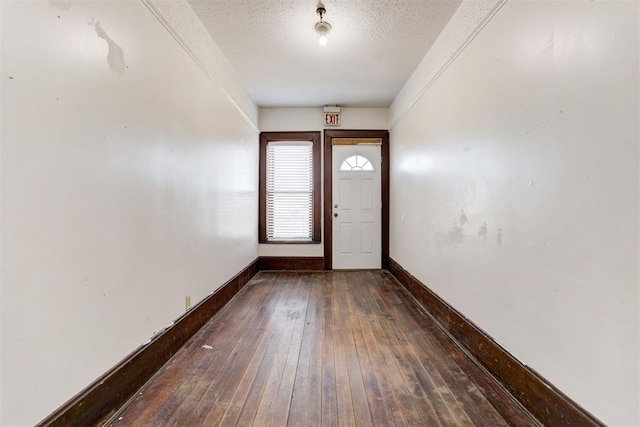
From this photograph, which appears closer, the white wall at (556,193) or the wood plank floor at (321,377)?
the white wall at (556,193)

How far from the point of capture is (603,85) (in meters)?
1.17

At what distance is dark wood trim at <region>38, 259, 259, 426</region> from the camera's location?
1296 millimetres

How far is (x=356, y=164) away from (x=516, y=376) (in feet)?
12.4

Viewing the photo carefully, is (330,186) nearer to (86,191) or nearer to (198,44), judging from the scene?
(198,44)

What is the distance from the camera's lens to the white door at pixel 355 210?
498cm

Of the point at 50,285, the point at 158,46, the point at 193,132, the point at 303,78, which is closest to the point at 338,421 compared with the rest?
the point at 50,285

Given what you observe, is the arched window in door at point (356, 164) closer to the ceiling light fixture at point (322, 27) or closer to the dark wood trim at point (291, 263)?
the dark wood trim at point (291, 263)

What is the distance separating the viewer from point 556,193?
54.8 inches

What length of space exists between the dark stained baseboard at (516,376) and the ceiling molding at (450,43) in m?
2.06

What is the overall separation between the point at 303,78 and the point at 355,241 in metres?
2.56

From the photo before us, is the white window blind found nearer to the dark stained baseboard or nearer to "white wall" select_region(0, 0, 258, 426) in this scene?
"white wall" select_region(0, 0, 258, 426)

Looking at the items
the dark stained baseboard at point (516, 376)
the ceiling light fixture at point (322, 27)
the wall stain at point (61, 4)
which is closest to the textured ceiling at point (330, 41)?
the ceiling light fixture at point (322, 27)

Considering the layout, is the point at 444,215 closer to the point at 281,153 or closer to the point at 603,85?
the point at 603,85

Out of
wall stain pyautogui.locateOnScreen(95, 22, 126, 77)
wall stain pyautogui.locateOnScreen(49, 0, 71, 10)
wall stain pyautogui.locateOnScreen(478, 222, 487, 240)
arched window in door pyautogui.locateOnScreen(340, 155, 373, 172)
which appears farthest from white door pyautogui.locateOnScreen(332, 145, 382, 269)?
wall stain pyautogui.locateOnScreen(49, 0, 71, 10)
